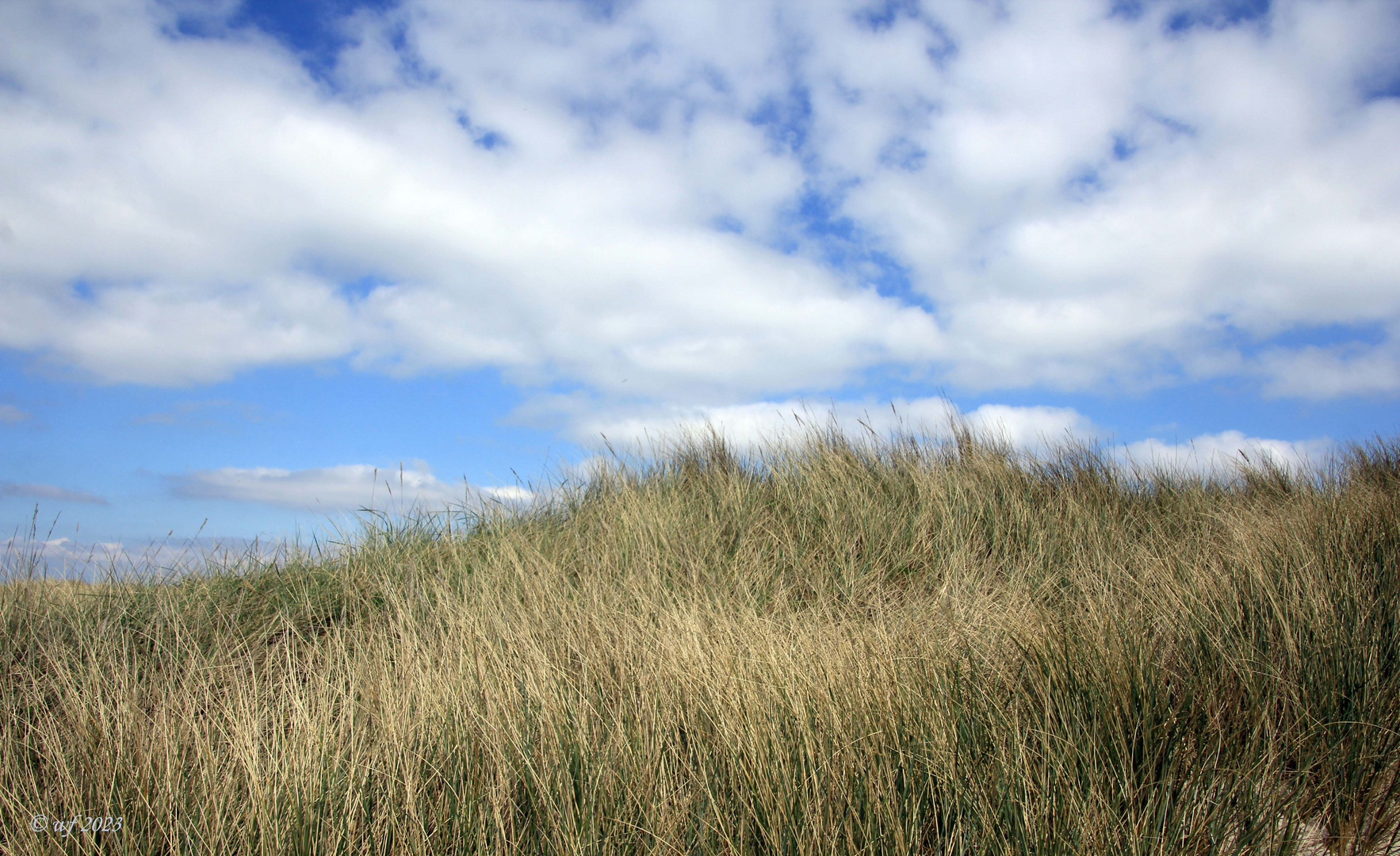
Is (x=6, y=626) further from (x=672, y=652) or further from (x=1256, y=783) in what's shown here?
(x=1256, y=783)

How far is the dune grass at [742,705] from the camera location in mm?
2428

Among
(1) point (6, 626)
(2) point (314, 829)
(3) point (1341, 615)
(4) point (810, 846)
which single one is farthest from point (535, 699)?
(1) point (6, 626)

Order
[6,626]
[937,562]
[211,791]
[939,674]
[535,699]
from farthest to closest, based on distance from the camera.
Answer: [937,562]
[6,626]
[535,699]
[939,674]
[211,791]

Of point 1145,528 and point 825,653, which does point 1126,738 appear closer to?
point 825,653

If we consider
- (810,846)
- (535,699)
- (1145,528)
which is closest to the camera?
(810,846)

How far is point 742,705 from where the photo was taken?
119 inches

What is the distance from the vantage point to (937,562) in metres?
5.76

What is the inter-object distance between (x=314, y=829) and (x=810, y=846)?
1772mm

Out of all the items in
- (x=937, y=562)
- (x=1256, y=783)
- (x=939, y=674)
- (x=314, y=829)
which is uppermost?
(x=937, y=562)

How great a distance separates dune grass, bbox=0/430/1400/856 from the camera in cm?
243

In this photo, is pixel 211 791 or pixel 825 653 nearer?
pixel 211 791

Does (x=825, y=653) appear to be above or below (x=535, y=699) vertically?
above

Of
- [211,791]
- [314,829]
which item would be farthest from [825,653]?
[211,791]

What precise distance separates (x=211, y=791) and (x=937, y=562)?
480 cm
